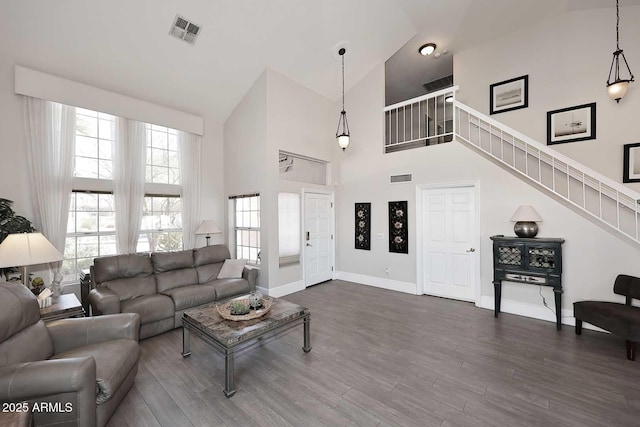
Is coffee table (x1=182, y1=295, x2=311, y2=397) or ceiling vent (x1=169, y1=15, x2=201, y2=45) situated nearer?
coffee table (x1=182, y1=295, x2=311, y2=397)

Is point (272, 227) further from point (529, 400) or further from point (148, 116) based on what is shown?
point (529, 400)

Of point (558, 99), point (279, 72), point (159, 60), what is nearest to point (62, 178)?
point (159, 60)

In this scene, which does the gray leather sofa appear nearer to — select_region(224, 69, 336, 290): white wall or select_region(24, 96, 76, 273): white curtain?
select_region(224, 69, 336, 290): white wall

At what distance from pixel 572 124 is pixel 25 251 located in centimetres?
693

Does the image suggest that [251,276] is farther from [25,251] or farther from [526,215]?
[526,215]

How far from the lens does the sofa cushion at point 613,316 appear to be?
268 centimetres

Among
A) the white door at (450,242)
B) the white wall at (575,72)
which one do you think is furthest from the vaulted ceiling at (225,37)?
the white door at (450,242)

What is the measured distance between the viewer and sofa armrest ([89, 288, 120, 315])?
3064 mm

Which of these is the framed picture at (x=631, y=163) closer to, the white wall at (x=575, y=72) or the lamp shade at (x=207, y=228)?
the white wall at (x=575, y=72)

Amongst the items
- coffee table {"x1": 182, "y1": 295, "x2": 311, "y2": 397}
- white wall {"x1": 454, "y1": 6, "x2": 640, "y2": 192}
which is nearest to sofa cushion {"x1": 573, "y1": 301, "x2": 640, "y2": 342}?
white wall {"x1": 454, "y1": 6, "x2": 640, "y2": 192}

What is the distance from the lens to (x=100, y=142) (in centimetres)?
421

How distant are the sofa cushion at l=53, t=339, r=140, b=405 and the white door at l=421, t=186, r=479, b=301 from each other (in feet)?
15.0

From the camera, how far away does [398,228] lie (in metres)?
5.29

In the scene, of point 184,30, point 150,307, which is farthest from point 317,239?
point 184,30
